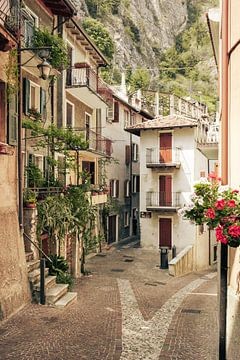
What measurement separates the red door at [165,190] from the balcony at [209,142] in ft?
10.9

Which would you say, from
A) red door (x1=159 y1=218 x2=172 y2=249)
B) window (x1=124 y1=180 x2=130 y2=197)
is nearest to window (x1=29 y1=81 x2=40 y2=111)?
red door (x1=159 y1=218 x2=172 y2=249)

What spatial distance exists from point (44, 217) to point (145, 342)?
19.1 feet

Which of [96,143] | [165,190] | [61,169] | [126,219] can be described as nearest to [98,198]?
[96,143]

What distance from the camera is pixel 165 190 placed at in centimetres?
2745

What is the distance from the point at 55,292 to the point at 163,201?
16259 millimetres

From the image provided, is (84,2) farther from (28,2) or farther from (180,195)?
(28,2)

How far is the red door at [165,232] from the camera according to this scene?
2719 cm

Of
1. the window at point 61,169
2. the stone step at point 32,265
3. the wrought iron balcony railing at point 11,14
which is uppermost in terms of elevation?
the wrought iron balcony railing at point 11,14

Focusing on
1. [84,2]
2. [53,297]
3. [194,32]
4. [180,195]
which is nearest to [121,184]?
[180,195]

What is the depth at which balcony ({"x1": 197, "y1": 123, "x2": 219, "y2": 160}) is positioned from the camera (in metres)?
19.8

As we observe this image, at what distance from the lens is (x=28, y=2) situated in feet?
47.1

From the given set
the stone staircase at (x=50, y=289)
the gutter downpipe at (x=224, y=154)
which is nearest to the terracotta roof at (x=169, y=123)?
the stone staircase at (x=50, y=289)

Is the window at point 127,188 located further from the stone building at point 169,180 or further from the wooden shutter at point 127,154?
the stone building at point 169,180

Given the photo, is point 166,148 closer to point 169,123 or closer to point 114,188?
point 169,123
